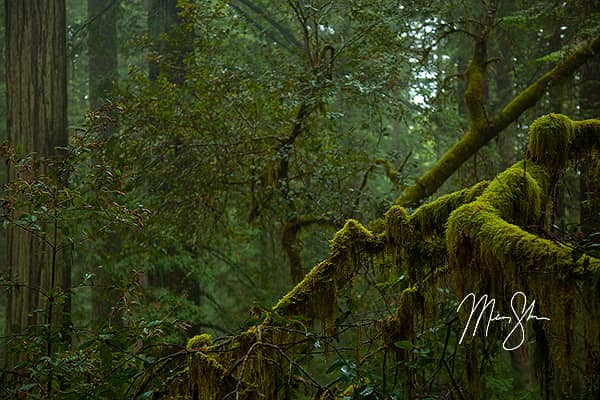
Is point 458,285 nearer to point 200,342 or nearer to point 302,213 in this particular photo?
point 200,342

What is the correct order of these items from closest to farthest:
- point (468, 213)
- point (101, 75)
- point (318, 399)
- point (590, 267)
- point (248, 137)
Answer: point (590, 267), point (468, 213), point (318, 399), point (248, 137), point (101, 75)

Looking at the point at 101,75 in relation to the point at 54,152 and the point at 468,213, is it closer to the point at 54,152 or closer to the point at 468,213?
the point at 54,152

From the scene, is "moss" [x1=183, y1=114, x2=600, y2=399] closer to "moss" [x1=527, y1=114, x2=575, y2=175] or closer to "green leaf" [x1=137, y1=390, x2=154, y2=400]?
"moss" [x1=527, y1=114, x2=575, y2=175]

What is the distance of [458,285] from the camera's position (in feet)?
8.95

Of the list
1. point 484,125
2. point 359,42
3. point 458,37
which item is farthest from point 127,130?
point 458,37

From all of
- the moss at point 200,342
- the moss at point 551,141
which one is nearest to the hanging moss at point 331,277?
the moss at point 200,342

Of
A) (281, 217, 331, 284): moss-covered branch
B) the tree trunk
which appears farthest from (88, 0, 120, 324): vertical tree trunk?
(281, 217, 331, 284): moss-covered branch

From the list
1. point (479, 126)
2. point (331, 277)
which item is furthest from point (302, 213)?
point (331, 277)

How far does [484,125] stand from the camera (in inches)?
338

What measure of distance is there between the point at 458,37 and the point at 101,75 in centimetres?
774

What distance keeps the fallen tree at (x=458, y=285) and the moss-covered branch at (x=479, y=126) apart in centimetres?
490

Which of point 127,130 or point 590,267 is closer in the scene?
point 590,267

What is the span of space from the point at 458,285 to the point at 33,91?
6.91 m

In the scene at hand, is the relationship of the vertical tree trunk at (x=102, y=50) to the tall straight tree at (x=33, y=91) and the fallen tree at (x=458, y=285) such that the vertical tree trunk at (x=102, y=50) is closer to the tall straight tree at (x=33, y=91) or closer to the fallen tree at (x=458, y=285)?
the tall straight tree at (x=33, y=91)
